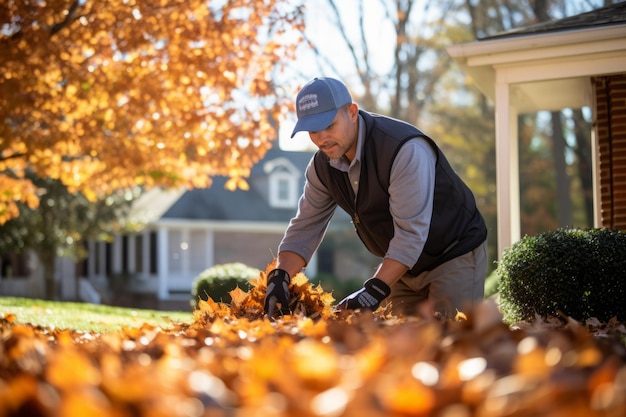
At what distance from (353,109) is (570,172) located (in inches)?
1167

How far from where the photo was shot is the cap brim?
433 centimetres

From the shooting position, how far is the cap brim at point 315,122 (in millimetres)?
4332

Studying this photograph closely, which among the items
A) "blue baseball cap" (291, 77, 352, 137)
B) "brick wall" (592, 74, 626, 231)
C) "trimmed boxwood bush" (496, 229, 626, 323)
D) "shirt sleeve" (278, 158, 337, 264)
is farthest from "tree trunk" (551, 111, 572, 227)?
"blue baseball cap" (291, 77, 352, 137)

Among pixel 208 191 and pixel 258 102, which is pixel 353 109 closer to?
pixel 258 102

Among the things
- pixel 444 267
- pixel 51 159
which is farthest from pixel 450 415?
pixel 51 159

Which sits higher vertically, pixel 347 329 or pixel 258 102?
pixel 258 102

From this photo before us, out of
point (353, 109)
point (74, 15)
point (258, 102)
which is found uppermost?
point (74, 15)

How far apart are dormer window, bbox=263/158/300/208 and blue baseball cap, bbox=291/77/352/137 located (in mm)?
28141

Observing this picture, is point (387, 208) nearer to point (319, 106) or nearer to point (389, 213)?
point (389, 213)

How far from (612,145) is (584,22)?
4.45 feet

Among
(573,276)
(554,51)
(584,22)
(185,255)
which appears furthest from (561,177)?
(573,276)

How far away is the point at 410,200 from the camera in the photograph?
4.38 metres

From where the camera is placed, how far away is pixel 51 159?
510 inches

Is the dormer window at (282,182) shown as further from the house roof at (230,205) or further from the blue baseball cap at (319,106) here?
the blue baseball cap at (319,106)
